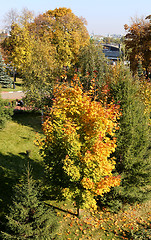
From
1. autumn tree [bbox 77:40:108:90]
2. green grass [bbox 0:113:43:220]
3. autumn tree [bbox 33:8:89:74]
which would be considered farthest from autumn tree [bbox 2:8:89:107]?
green grass [bbox 0:113:43:220]

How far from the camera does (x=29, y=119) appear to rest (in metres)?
25.2

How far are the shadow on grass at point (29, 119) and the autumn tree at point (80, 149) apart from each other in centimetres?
1272

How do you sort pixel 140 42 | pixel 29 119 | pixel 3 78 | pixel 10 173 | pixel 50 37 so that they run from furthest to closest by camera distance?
1. pixel 50 37
2. pixel 3 78
3. pixel 140 42
4. pixel 29 119
5. pixel 10 173

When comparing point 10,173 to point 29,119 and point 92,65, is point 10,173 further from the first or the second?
point 92,65

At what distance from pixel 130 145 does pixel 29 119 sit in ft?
52.6

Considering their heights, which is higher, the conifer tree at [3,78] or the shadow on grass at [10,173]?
the conifer tree at [3,78]

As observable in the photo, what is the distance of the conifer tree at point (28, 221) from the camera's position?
765 centimetres

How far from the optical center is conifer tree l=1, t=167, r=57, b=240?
25.1 ft

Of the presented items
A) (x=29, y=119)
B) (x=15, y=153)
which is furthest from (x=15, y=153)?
(x=29, y=119)

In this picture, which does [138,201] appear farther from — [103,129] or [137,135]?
[103,129]

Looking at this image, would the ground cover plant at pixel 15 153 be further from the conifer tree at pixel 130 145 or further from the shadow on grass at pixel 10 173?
the conifer tree at pixel 130 145

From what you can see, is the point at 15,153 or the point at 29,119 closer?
the point at 15,153

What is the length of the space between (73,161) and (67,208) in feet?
14.9

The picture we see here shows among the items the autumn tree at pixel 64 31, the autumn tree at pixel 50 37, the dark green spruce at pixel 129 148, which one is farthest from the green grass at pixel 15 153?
the autumn tree at pixel 64 31
